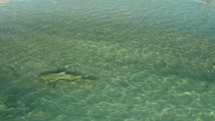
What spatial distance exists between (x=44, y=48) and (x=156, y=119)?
50.9 ft

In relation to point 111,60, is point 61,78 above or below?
below

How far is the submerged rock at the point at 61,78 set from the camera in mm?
27444

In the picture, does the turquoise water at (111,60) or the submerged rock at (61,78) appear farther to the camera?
the submerged rock at (61,78)

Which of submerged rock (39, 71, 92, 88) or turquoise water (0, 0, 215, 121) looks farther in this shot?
submerged rock (39, 71, 92, 88)

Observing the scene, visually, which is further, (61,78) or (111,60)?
(111,60)

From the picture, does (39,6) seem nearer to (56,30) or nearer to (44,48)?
(56,30)

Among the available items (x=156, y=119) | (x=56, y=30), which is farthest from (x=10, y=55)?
(x=156, y=119)

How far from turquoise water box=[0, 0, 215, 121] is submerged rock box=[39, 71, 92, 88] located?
502mm

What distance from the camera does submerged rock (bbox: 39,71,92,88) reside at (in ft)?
90.0

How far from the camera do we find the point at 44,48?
3428 cm

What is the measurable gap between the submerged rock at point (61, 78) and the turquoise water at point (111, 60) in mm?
502

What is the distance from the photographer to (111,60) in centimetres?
3166

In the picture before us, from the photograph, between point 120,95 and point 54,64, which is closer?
point 120,95

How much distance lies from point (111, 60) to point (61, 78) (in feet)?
18.7
